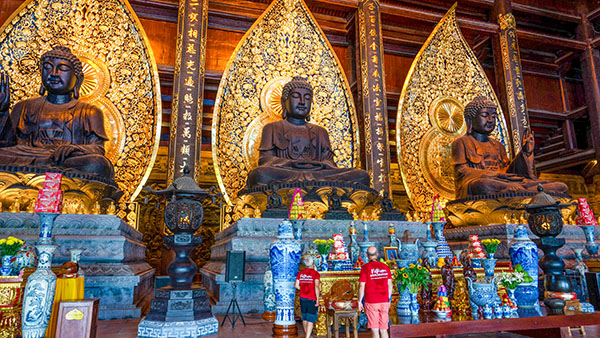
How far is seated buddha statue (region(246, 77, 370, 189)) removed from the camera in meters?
4.47

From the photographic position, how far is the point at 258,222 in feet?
12.1

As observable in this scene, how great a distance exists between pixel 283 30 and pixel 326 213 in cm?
288

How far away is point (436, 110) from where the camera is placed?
630cm

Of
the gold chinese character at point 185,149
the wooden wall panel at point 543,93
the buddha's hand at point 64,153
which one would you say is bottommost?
the buddha's hand at point 64,153

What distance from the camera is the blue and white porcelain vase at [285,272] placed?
240cm

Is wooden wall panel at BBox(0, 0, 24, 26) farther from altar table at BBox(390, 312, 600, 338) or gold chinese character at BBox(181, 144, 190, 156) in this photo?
altar table at BBox(390, 312, 600, 338)

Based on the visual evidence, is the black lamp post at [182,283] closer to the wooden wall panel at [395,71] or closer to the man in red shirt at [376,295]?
the man in red shirt at [376,295]

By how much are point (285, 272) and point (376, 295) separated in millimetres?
567

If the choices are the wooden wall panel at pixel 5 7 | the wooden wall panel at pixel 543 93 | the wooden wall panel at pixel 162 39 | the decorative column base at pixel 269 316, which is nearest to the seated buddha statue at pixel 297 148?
the decorative column base at pixel 269 316

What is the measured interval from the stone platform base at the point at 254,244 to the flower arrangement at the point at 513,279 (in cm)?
157

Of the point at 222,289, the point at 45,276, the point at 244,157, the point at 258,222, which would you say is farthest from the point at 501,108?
the point at 45,276

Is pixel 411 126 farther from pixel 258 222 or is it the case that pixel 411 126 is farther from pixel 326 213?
pixel 258 222

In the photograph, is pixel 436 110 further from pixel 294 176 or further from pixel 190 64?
pixel 190 64

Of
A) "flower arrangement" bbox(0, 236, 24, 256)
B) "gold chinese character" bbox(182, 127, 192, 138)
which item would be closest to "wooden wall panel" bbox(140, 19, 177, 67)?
"gold chinese character" bbox(182, 127, 192, 138)
